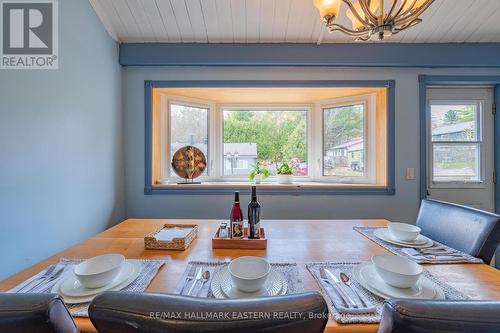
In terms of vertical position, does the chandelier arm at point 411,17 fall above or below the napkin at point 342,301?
above

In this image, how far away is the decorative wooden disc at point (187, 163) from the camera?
7.30 feet

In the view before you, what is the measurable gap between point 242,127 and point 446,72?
206 cm

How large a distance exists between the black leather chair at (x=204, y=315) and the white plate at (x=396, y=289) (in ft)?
1.22

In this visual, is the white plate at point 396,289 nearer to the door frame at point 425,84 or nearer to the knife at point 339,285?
the knife at point 339,285

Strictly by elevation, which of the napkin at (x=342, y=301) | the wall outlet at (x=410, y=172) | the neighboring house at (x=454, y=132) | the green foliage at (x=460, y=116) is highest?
the green foliage at (x=460, y=116)

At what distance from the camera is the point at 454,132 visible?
225 cm

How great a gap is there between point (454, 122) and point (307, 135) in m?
1.46

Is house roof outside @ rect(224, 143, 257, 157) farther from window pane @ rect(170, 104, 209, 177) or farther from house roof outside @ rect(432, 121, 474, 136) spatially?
house roof outside @ rect(432, 121, 474, 136)

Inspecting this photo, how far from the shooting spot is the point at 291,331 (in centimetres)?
36

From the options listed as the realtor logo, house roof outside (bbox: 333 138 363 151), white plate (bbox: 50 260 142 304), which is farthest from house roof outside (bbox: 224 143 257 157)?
white plate (bbox: 50 260 142 304)

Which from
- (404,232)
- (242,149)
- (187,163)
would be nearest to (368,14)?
(404,232)

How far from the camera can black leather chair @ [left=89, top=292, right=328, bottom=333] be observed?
0.36 metres

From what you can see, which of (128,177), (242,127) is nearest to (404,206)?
(242,127)

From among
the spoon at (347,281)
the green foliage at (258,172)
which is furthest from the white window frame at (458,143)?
the spoon at (347,281)
